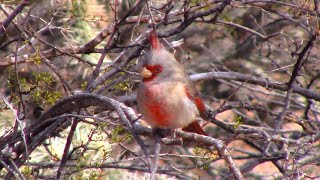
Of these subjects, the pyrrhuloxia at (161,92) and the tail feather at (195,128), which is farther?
the tail feather at (195,128)

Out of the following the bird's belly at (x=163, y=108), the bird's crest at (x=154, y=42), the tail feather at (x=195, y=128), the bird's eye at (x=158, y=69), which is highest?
the bird's crest at (x=154, y=42)

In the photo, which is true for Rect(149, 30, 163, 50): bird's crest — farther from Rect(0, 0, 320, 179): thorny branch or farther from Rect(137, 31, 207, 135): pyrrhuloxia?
Rect(0, 0, 320, 179): thorny branch

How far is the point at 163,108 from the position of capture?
3.42 meters

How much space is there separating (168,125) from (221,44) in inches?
185

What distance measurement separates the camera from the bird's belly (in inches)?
134

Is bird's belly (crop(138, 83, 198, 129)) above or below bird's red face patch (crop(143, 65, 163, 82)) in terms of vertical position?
below

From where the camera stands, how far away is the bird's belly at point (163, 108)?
3.41 m

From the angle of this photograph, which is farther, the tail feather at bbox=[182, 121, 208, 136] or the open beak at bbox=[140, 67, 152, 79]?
the tail feather at bbox=[182, 121, 208, 136]

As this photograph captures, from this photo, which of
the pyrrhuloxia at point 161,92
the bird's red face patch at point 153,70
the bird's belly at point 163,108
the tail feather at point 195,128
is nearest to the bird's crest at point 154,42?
the pyrrhuloxia at point 161,92

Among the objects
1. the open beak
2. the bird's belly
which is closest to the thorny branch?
the bird's belly

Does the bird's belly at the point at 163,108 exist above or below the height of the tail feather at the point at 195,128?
below

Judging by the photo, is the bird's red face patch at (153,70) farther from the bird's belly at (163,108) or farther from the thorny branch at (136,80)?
the thorny branch at (136,80)

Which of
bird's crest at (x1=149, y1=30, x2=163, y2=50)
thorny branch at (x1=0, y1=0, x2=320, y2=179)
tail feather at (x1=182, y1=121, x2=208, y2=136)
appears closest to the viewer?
thorny branch at (x1=0, y1=0, x2=320, y2=179)

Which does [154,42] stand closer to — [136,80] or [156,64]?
[156,64]
